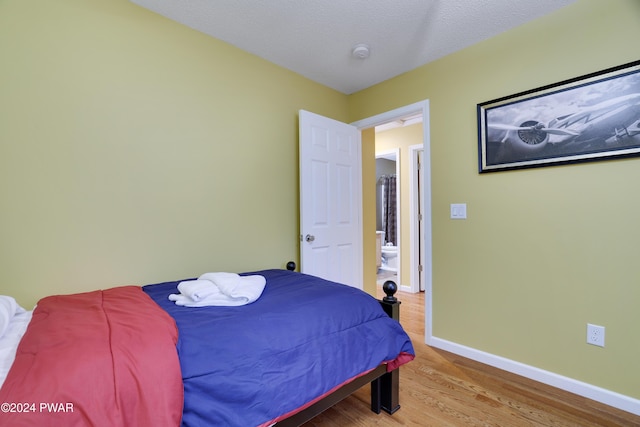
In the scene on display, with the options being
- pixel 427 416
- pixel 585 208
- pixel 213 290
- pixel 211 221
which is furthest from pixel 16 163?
pixel 585 208

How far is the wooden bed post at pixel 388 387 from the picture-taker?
5.45 ft

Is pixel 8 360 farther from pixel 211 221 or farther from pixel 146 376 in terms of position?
pixel 211 221

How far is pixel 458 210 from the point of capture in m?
2.41

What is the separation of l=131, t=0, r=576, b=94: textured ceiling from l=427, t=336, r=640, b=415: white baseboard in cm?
240

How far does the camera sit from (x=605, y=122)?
1751 mm

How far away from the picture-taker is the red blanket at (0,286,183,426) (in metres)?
0.72

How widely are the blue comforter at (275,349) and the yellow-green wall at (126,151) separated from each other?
1.67 feet

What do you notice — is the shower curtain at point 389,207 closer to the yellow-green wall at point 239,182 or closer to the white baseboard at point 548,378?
the yellow-green wall at point 239,182

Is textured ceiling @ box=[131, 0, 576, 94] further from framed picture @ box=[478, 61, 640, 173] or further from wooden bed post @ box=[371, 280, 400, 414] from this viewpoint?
wooden bed post @ box=[371, 280, 400, 414]

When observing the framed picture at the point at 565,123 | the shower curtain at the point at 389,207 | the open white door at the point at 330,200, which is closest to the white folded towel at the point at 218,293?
the open white door at the point at 330,200

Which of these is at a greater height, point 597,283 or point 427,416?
point 597,283

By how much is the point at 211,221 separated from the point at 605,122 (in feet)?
8.63

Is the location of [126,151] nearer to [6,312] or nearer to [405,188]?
[6,312]

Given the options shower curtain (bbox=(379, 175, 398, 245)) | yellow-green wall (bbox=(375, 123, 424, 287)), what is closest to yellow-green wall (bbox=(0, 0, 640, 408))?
yellow-green wall (bbox=(375, 123, 424, 287))
